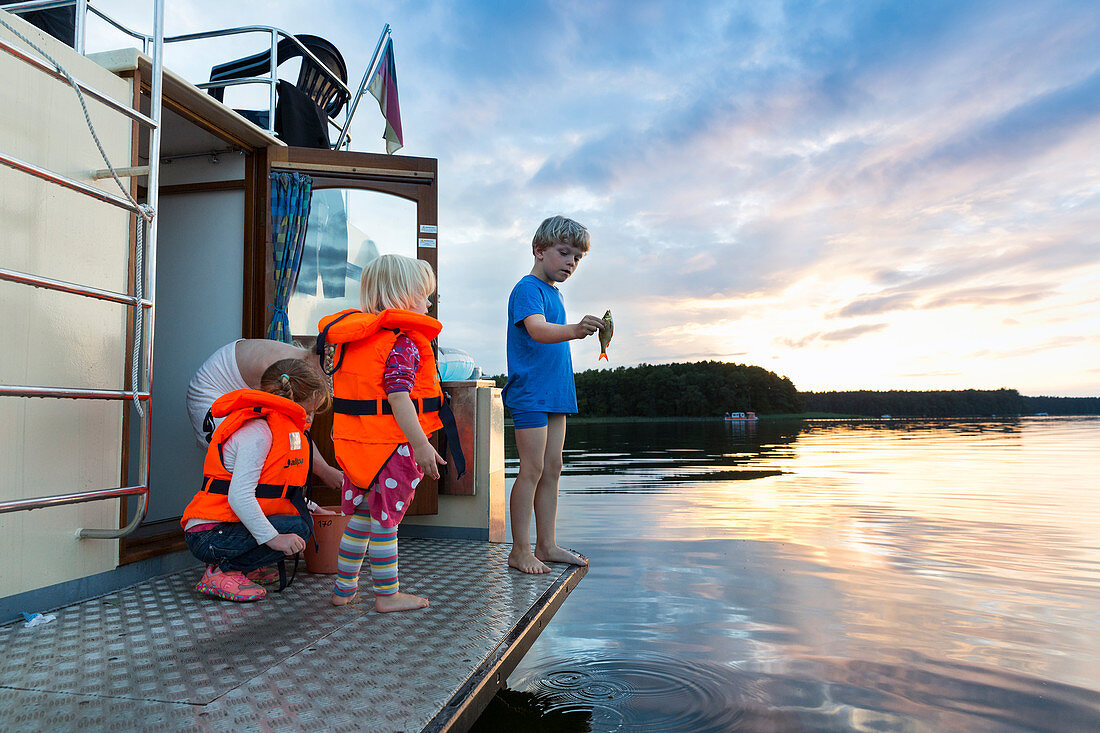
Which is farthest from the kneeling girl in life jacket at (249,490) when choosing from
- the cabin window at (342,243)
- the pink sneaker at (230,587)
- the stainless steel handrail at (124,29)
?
the stainless steel handrail at (124,29)

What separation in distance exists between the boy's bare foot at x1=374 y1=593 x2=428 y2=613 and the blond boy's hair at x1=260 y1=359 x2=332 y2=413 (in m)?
0.89

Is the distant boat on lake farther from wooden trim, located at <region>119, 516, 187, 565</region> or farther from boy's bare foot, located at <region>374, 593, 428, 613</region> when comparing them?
boy's bare foot, located at <region>374, 593, 428, 613</region>

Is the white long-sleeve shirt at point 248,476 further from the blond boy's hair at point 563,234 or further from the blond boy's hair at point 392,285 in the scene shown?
the blond boy's hair at point 563,234

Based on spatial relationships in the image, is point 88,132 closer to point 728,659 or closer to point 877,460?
point 728,659

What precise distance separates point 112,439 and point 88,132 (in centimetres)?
127

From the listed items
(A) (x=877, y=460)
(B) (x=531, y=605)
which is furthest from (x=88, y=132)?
(A) (x=877, y=460)

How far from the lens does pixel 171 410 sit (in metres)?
4.28

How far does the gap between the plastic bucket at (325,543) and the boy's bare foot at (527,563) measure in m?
0.80

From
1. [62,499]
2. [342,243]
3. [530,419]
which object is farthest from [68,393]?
[342,243]

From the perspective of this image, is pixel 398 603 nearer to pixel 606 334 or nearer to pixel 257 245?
pixel 606 334

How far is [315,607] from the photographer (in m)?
2.42

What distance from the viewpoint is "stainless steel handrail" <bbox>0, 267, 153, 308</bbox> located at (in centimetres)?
208

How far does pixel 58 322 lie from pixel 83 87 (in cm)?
88

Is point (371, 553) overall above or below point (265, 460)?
below
